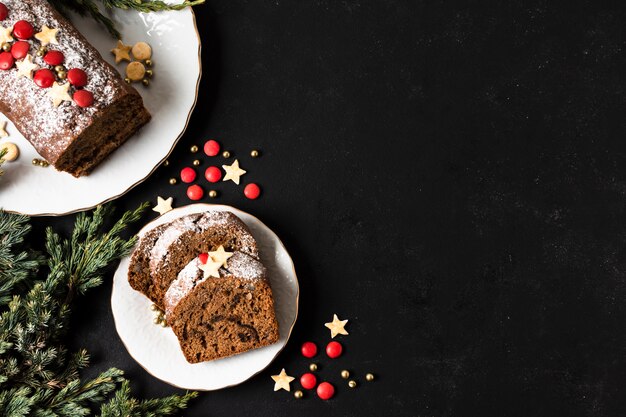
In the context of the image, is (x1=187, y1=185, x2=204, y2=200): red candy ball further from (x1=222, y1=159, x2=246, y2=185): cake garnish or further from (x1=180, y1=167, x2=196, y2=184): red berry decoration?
(x1=222, y1=159, x2=246, y2=185): cake garnish

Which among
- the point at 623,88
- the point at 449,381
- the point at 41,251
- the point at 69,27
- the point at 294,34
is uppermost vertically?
the point at 69,27

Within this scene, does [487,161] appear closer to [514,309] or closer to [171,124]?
[514,309]

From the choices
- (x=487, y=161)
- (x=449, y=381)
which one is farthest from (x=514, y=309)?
(x=487, y=161)

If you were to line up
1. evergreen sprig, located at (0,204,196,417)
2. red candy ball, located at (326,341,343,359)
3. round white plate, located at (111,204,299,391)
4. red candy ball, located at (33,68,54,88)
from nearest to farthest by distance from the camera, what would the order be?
1. red candy ball, located at (33,68,54,88)
2. evergreen sprig, located at (0,204,196,417)
3. round white plate, located at (111,204,299,391)
4. red candy ball, located at (326,341,343,359)

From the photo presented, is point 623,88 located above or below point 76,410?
above

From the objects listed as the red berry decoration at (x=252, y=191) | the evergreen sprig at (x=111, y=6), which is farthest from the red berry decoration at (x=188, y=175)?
the evergreen sprig at (x=111, y=6)

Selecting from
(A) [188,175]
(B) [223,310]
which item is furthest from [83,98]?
(B) [223,310]

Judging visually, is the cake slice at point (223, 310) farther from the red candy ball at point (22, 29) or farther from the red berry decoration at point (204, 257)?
the red candy ball at point (22, 29)

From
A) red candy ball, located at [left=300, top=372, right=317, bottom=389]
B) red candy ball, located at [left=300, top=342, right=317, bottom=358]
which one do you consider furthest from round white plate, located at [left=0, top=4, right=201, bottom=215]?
red candy ball, located at [left=300, top=372, right=317, bottom=389]
